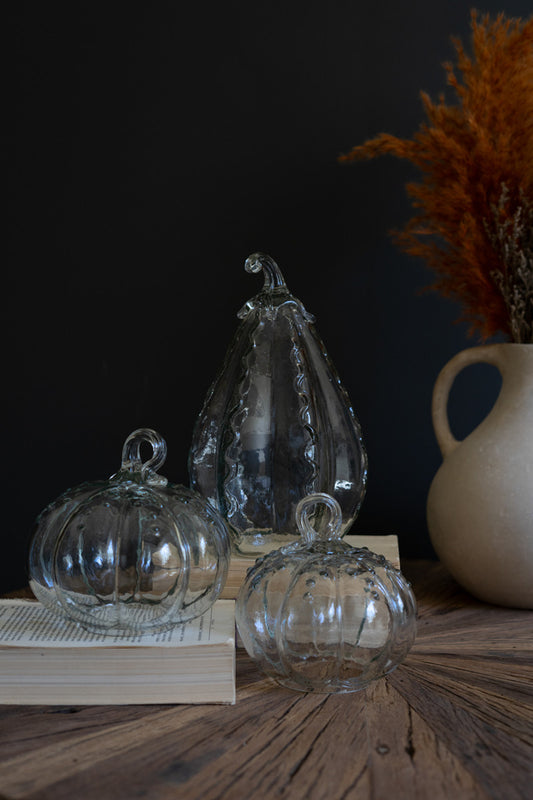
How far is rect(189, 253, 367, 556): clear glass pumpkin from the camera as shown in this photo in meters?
0.82

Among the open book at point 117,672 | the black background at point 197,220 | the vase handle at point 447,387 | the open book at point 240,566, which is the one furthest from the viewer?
the black background at point 197,220

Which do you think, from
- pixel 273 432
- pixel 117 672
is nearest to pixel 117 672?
pixel 117 672

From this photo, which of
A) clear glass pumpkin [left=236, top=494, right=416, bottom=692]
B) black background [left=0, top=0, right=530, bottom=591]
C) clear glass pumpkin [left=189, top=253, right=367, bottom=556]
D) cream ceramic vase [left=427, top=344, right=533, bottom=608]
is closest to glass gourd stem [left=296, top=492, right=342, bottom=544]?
clear glass pumpkin [left=236, top=494, right=416, bottom=692]

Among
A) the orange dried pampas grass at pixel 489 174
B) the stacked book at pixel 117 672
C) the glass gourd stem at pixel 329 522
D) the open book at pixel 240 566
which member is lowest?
the stacked book at pixel 117 672

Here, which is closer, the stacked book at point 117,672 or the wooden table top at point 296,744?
the wooden table top at point 296,744

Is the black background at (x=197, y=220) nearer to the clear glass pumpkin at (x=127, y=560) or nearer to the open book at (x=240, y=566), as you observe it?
the open book at (x=240, y=566)

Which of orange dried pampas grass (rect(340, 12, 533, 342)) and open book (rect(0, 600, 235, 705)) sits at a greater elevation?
orange dried pampas grass (rect(340, 12, 533, 342))

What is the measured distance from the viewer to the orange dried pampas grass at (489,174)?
0.86 meters

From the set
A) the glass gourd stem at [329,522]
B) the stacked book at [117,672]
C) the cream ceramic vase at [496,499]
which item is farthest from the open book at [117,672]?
the cream ceramic vase at [496,499]

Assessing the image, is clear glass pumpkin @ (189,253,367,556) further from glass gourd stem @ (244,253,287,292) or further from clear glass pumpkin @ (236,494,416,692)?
clear glass pumpkin @ (236,494,416,692)

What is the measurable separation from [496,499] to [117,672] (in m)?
0.43

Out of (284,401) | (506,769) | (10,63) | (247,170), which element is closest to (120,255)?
(247,170)

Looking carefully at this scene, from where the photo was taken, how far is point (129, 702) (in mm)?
608

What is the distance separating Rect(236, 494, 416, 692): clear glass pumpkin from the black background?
0.53 metres
